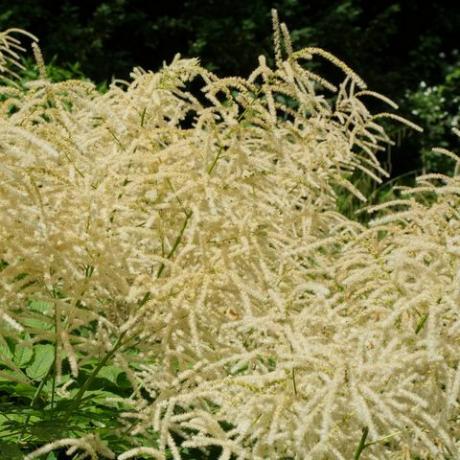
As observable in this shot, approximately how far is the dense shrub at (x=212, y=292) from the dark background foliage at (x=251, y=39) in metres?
10.3

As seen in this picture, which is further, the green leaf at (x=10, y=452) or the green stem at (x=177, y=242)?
the green stem at (x=177, y=242)

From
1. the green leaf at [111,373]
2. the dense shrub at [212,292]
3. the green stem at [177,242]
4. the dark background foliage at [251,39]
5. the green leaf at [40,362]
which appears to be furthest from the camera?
the dark background foliage at [251,39]

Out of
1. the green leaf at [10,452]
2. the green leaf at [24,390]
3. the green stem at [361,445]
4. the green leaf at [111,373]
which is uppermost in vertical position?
the green stem at [361,445]

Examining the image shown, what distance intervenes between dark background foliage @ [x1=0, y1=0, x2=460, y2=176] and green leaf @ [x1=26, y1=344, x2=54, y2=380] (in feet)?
32.4

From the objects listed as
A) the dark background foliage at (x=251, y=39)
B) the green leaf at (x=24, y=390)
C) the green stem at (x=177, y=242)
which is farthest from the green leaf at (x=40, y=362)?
the dark background foliage at (x=251, y=39)

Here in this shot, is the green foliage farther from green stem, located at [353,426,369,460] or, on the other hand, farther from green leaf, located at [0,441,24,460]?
green leaf, located at [0,441,24,460]

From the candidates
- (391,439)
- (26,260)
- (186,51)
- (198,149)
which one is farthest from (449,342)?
(186,51)

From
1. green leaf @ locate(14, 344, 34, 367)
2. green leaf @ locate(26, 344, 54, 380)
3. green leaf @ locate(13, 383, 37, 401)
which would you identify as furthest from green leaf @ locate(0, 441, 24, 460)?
green leaf @ locate(14, 344, 34, 367)

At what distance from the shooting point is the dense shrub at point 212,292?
94.9 inches

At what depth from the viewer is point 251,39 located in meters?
14.8

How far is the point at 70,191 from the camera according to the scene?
286 centimetres

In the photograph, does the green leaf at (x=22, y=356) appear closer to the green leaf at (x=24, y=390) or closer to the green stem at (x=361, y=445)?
the green leaf at (x=24, y=390)

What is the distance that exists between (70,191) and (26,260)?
0.30 m

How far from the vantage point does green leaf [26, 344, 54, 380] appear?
11.4 ft
